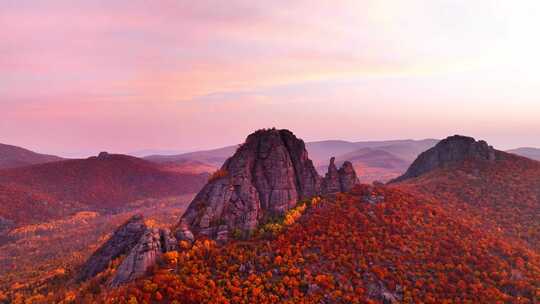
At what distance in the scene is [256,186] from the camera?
63250 mm

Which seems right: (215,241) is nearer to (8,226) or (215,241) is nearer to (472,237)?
(472,237)

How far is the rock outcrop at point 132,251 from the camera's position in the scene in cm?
4316

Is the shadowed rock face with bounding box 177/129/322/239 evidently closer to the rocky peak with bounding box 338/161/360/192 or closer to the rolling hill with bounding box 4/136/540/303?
A: the rolling hill with bounding box 4/136/540/303

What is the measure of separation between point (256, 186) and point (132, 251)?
26813 mm

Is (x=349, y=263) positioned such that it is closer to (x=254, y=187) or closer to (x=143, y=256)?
(x=254, y=187)

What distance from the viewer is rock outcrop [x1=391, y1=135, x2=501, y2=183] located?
118 meters

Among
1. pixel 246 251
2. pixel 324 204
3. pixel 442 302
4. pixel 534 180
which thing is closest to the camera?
pixel 442 302

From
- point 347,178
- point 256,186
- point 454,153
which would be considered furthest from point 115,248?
point 454,153

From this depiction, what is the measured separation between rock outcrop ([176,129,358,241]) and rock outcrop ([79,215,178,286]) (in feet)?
12.3

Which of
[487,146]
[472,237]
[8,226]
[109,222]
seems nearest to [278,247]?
[472,237]

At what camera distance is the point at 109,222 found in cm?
18512

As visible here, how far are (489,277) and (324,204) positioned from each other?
30729 mm

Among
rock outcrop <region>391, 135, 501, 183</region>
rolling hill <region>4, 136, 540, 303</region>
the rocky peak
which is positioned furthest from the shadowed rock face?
rock outcrop <region>391, 135, 501, 183</region>

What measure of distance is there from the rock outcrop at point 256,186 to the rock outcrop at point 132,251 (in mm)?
3742
